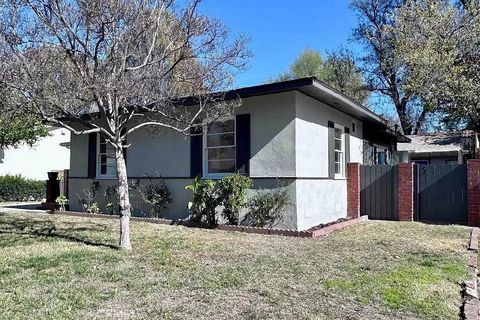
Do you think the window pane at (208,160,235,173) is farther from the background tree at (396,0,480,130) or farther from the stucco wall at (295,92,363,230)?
the background tree at (396,0,480,130)

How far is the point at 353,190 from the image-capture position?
1234 centimetres

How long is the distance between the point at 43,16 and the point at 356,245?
6.53 meters

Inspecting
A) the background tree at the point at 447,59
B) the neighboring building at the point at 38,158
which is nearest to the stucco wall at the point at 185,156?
the background tree at the point at 447,59

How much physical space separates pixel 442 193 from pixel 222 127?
6.34m

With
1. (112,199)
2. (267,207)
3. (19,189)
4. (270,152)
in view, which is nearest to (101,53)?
(270,152)

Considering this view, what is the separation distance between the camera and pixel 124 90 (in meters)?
6.63

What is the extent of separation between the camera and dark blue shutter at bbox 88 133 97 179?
13.0 metres

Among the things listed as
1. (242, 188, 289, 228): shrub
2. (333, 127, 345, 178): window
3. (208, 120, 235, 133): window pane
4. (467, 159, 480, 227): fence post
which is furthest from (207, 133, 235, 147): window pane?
(467, 159, 480, 227): fence post

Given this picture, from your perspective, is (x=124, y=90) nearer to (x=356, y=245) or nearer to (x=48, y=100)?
(x=48, y=100)

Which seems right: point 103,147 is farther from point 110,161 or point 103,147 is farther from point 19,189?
point 19,189

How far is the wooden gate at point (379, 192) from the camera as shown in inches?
472

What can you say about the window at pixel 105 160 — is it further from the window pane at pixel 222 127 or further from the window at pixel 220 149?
the window pane at pixel 222 127

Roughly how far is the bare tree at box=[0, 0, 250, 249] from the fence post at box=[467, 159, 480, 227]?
22.7 ft

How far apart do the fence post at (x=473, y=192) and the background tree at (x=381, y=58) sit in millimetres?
15935
